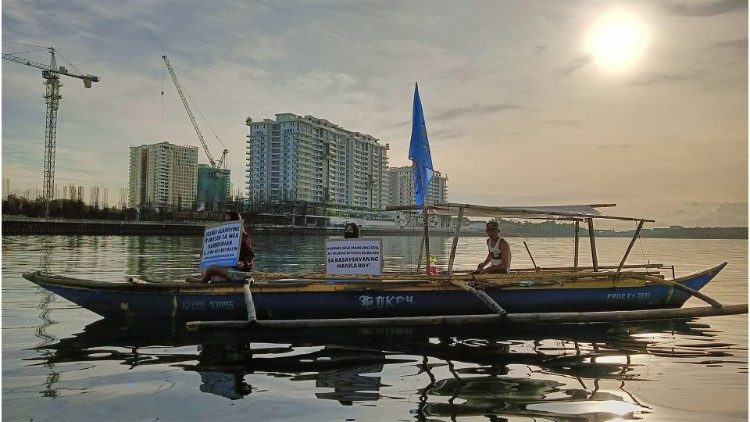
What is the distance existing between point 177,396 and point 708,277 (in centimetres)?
1450

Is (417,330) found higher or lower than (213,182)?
lower

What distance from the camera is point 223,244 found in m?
12.9

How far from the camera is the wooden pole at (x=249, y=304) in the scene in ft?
32.5

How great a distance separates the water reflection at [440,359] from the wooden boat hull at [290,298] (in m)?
0.43

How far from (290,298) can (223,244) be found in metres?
2.16

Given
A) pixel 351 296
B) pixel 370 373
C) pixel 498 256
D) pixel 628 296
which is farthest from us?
pixel 498 256

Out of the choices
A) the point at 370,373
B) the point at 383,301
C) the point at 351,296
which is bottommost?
the point at 370,373

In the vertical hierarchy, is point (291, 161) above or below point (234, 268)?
above

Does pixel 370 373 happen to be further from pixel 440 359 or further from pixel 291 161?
pixel 291 161

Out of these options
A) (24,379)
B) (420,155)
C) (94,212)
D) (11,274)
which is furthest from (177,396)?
(94,212)

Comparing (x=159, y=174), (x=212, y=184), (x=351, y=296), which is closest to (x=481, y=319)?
(x=351, y=296)

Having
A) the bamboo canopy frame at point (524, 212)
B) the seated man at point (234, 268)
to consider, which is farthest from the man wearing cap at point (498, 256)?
the seated man at point (234, 268)

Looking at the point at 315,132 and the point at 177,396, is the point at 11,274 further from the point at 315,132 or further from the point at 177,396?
the point at 315,132

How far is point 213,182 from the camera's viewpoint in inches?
7461
